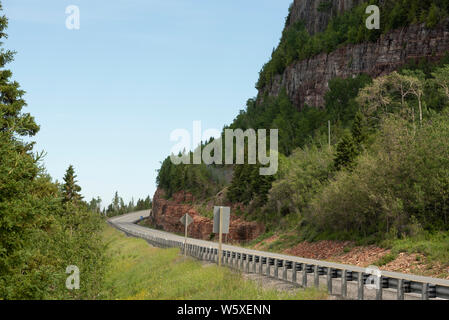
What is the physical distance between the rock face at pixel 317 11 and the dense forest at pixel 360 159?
4238 millimetres

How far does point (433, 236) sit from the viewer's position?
31.7 metres

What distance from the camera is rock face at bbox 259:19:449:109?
8328cm

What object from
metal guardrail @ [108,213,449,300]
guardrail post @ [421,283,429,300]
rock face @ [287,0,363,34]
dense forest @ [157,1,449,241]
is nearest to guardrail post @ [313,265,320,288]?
metal guardrail @ [108,213,449,300]

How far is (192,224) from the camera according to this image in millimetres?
92438

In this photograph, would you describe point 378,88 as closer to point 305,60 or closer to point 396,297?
point 396,297

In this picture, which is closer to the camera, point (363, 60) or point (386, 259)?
point (386, 259)

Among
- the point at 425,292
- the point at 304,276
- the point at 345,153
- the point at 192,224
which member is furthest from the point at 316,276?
the point at 192,224

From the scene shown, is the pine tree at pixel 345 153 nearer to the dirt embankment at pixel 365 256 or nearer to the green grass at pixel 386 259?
the dirt embankment at pixel 365 256

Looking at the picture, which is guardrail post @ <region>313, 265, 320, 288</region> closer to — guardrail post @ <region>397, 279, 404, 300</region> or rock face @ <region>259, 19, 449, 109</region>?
guardrail post @ <region>397, 279, 404, 300</region>

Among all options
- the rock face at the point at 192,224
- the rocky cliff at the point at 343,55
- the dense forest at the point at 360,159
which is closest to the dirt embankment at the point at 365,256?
the dense forest at the point at 360,159

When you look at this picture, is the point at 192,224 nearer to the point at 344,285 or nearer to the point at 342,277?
the point at 342,277

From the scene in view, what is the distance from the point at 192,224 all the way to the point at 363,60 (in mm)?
41944

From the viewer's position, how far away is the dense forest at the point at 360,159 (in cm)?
3459

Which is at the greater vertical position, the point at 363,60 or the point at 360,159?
the point at 363,60
